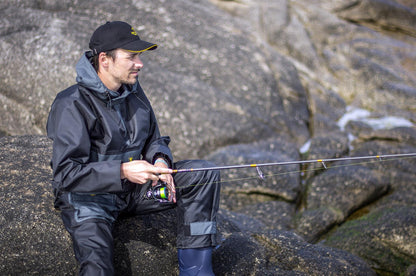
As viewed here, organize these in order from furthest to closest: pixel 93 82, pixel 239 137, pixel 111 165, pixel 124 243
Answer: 1. pixel 239 137
2. pixel 124 243
3. pixel 93 82
4. pixel 111 165

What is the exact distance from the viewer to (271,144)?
432 inches

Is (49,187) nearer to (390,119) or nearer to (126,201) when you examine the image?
(126,201)

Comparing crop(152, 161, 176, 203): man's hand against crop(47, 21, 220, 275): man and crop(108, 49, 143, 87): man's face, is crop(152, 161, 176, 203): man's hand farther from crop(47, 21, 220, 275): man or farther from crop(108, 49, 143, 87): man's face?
crop(108, 49, 143, 87): man's face

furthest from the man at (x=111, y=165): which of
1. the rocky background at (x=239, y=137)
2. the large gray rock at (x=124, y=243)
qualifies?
the rocky background at (x=239, y=137)

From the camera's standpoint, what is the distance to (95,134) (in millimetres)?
4551

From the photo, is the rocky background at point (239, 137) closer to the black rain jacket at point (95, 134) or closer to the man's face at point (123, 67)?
the black rain jacket at point (95, 134)

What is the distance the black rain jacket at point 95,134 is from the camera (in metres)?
4.23

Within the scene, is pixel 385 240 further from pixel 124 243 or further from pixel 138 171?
pixel 138 171

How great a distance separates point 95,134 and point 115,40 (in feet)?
3.61

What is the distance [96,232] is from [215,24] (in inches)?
384

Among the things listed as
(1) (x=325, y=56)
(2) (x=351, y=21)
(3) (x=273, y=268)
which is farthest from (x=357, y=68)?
(3) (x=273, y=268)

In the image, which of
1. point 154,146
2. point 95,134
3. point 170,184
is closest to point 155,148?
point 154,146

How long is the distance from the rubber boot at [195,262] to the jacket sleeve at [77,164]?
3.86 feet

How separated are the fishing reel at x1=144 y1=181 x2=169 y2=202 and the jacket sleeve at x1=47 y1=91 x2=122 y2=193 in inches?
21.4
